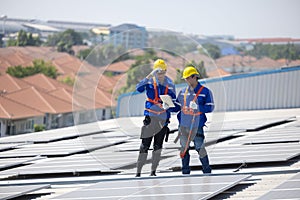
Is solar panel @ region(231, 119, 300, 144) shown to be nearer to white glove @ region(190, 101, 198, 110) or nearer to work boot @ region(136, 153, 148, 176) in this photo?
work boot @ region(136, 153, 148, 176)

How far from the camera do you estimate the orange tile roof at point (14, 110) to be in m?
77.9

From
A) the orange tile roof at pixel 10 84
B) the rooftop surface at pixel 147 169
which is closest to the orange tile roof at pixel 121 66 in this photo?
the rooftop surface at pixel 147 169

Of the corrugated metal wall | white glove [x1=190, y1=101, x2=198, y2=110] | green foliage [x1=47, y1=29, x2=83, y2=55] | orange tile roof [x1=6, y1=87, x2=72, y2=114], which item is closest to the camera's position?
white glove [x1=190, y1=101, x2=198, y2=110]

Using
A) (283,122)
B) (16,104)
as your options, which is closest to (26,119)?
(16,104)

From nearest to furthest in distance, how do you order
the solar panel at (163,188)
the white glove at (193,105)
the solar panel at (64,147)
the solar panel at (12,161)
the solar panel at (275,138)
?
the solar panel at (163,188), the white glove at (193,105), the solar panel at (12,161), the solar panel at (275,138), the solar panel at (64,147)

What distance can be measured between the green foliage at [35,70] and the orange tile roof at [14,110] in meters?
28.1

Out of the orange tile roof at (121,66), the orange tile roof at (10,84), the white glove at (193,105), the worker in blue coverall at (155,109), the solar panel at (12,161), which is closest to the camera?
the white glove at (193,105)

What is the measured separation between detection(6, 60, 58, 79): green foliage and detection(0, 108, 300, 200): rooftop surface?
9569 centimetres

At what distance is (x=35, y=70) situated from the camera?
371 ft

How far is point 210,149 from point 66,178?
268 centimetres

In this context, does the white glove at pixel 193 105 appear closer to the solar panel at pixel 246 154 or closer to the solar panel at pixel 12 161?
the solar panel at pixel 246 154

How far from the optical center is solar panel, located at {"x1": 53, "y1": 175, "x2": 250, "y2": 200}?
8.91m

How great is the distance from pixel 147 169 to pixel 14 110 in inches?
2741

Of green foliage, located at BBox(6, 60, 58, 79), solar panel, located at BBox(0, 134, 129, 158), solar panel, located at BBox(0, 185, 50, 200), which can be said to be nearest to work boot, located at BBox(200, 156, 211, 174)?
solar panel, located at BBox(0, 185, 50, 200)
